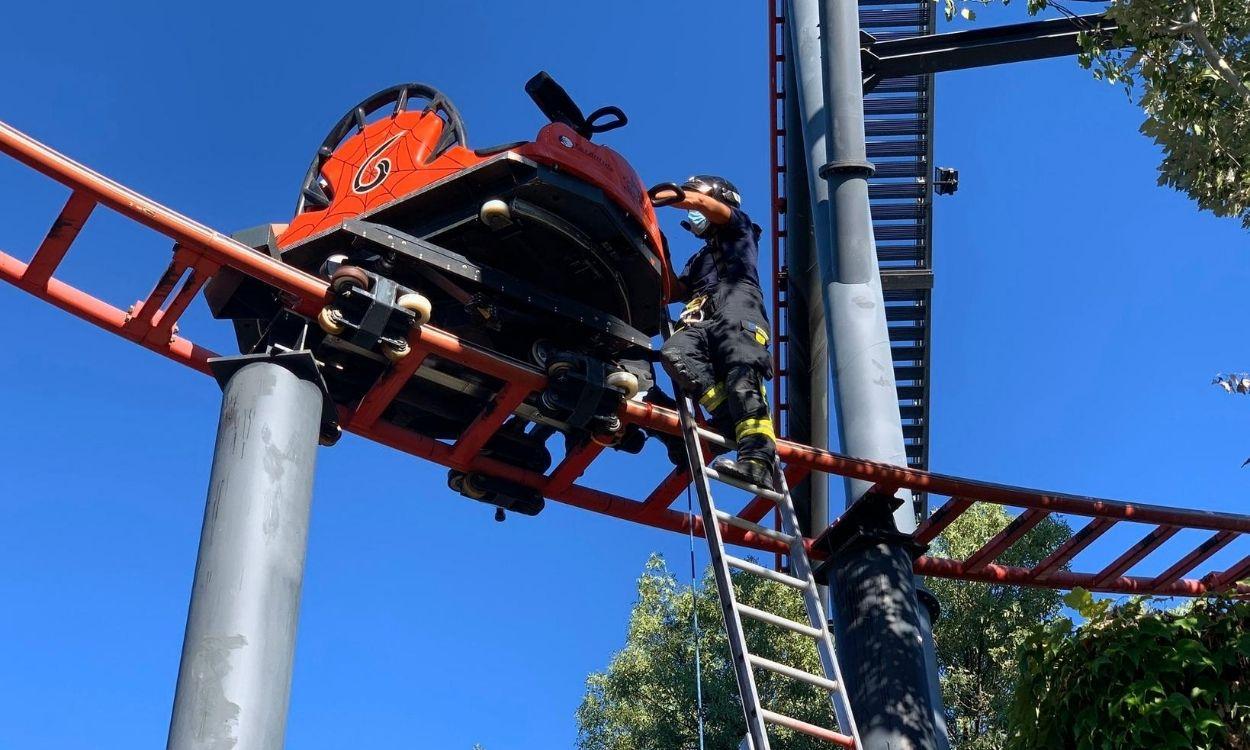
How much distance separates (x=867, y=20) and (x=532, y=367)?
25.8ft

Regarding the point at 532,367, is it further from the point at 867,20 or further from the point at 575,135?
the point at 867,20

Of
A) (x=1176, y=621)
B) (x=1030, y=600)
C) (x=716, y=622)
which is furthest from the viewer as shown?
(x=716, y=622)

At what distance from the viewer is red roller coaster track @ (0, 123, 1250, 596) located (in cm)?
607

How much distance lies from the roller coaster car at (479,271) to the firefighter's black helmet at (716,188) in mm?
413

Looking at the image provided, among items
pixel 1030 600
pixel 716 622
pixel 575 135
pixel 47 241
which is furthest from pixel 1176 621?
pixel 716 622

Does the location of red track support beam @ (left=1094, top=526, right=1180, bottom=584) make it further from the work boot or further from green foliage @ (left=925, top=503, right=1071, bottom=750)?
green foliage @ (left=925, top=503, right=1071, bottom=750)

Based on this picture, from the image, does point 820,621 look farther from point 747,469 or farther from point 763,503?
point 763,503

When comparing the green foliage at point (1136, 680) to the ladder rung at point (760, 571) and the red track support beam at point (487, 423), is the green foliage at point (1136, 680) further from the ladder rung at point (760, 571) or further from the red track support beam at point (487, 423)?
the red track support beam at point (487, 423)

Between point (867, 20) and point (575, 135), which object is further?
point (867, 20)

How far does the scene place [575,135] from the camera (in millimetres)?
6957

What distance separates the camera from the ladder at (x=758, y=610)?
18.2 ft

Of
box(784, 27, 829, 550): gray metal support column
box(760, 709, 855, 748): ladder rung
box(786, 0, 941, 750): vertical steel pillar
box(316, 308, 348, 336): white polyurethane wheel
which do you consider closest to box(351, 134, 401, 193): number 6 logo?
box(316, 308, 348, 336): white polyurethane wheel

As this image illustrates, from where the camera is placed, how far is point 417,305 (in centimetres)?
642

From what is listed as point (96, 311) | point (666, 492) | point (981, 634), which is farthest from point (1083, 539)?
point (981, 634)
